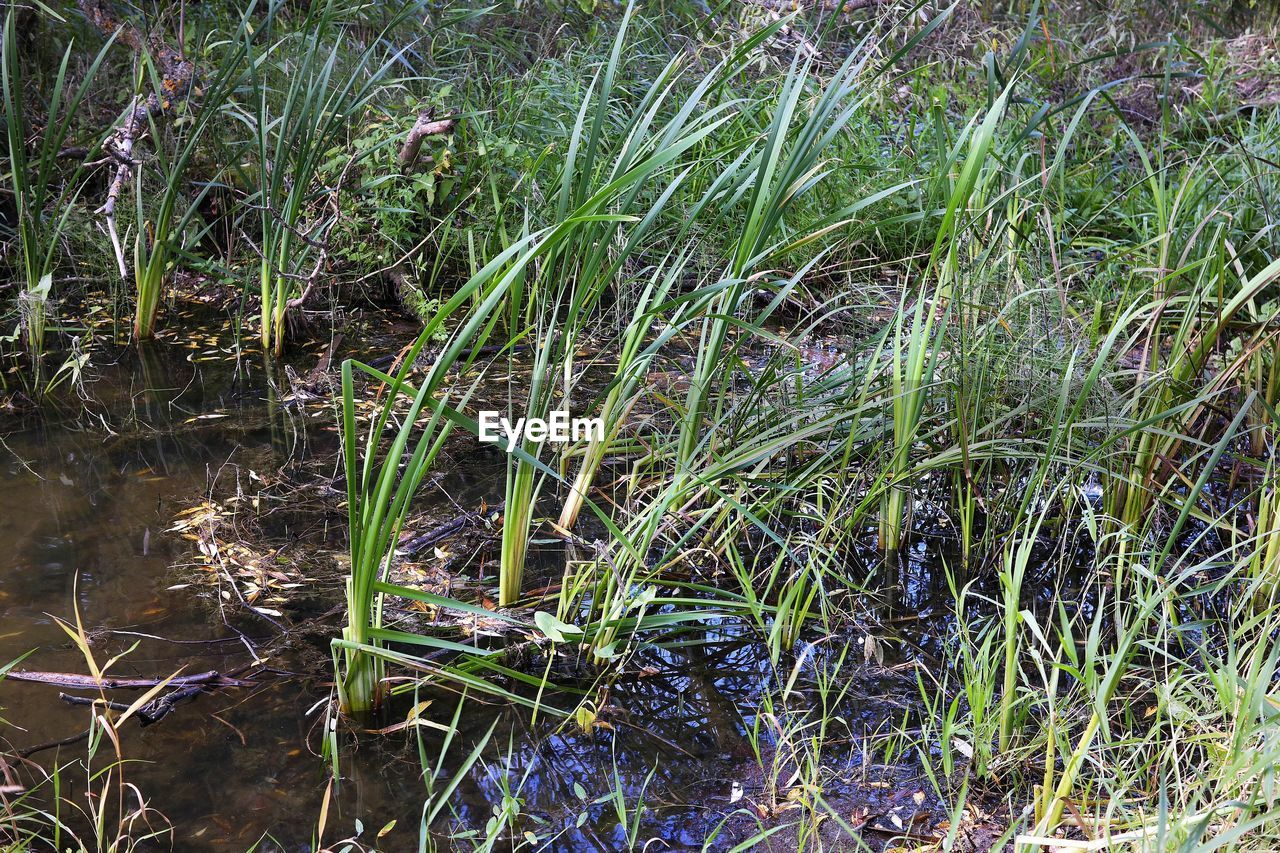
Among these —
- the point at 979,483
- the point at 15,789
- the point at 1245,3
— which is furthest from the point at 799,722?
the point at 1245,3

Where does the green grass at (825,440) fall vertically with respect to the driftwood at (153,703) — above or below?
above

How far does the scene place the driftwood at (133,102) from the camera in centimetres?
317

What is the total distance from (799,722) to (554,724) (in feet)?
1.41

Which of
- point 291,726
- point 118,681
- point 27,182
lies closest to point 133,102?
point 27,182

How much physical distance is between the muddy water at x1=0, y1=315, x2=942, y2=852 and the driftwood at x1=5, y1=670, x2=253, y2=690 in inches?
0.8

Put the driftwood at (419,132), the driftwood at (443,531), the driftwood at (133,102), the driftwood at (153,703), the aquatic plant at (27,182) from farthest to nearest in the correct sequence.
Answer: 1. the driftwood at (419,132)
2. the driftwood at (133,102)
3. the aquatic plant at (27,182)
4. the driftwood at (443,531)
5. the driftwood at (153,703)

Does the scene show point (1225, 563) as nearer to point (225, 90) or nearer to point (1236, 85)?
point (225, 90)

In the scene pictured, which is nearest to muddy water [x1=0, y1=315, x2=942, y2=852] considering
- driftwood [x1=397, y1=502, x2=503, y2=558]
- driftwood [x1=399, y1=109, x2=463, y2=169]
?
driftwood [x1=397, y1=502, x2=503, y2=558]

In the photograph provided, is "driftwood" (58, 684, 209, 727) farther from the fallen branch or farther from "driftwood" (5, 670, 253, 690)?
the fallen branch

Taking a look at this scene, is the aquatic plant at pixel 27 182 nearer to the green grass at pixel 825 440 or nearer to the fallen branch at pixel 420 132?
the green grass at pixel 825 440

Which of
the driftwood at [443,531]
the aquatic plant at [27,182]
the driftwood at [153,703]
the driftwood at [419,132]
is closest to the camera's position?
the driftwood at [153,703]

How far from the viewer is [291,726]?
173 cm

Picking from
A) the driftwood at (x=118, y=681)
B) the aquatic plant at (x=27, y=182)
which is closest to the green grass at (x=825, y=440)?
the aquatic plant at (x=27, y=182)

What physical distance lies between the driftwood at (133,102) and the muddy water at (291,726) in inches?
43.9
